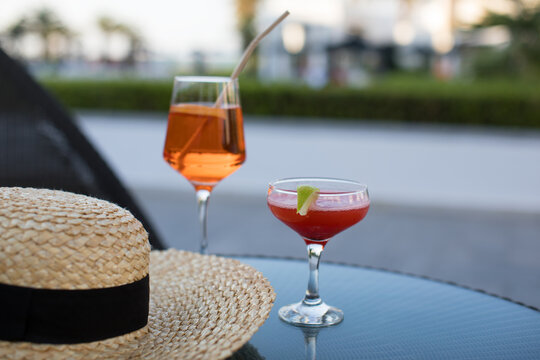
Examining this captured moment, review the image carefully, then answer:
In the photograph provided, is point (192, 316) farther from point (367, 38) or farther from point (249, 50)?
point (367, 38)

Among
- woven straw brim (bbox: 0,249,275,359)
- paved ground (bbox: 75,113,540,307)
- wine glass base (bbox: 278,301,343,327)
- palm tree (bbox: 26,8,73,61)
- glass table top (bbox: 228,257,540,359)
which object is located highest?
palm tree (bbox: 26,8,73,61)

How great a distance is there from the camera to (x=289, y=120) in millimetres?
9250

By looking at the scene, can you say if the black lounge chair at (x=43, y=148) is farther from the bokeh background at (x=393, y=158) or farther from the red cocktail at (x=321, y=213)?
the red cocktail at (x=321, y=213)

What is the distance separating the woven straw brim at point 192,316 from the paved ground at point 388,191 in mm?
3487

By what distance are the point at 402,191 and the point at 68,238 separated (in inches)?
264

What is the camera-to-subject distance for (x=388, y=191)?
750 cm

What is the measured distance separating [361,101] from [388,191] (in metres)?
2.08

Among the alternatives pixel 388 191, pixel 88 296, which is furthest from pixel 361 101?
pixel 88 296

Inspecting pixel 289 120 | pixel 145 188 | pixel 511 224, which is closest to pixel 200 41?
pixel 289 120

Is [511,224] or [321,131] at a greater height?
[321,131]

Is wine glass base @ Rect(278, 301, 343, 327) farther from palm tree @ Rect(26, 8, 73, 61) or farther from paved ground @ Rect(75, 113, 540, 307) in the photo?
palm tree @ Rect(26, 8, 73, 61)

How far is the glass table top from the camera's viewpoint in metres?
1.26

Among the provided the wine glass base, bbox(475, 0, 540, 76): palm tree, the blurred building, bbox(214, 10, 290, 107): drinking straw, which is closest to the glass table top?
the wine glass base

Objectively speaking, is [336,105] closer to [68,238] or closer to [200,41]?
[68,238]
